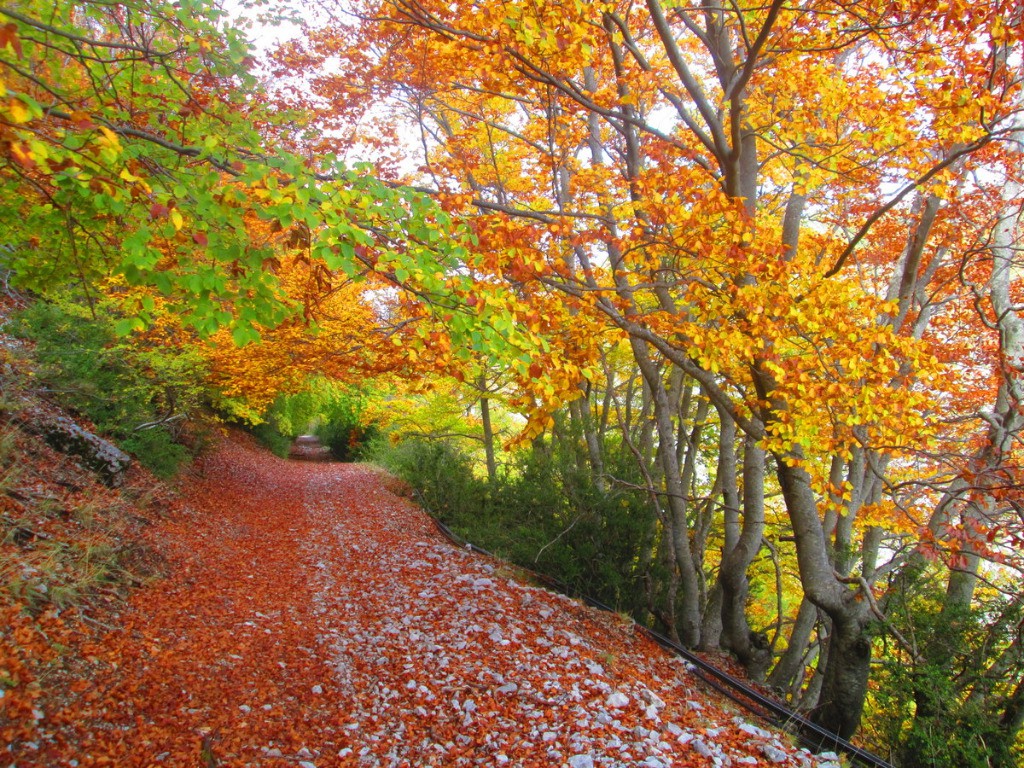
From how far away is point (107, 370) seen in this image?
29.3ft

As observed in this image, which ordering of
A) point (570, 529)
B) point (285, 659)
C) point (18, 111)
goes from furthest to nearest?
1. point (570, 529)
2. point (285, 659)
3. point (18, 111)

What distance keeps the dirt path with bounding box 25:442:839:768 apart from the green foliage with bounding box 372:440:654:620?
0.70m

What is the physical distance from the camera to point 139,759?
130 inches

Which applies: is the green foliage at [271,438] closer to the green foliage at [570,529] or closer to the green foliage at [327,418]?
the green foliage at [327,418]

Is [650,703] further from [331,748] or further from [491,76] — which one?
[491,76]

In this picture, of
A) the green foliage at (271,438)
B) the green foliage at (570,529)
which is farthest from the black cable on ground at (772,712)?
the green foliage at (271,438)

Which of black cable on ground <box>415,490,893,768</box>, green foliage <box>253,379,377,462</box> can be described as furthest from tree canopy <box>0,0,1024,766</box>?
green foliage <box>253,379,377,462</box>

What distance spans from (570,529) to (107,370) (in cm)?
702

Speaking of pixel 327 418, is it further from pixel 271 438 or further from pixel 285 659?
pixel 285 659

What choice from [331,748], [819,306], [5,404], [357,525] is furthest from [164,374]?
[819,306]

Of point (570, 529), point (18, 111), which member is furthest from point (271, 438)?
point (18, 111)

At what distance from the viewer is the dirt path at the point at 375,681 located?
3.55 meters

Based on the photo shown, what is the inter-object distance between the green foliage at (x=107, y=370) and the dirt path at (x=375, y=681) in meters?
2.42

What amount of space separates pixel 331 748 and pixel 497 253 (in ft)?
11.4
